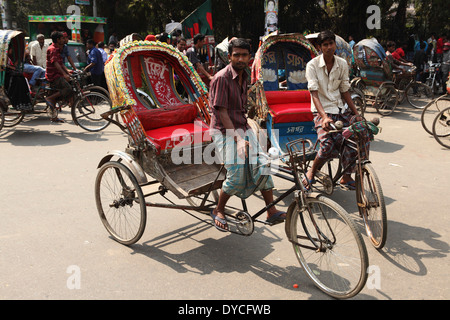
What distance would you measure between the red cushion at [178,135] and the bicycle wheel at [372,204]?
1.52 metres

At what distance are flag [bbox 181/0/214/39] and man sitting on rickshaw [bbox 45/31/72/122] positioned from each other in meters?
4.93

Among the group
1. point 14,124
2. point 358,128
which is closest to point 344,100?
point 358,128

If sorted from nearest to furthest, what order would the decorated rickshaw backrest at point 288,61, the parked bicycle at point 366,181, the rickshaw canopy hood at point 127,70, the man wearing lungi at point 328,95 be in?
the parked bicycle at point 366,181 < the rickshaw canopy hood at point 127,70 < the man wearing lungi at point 328,95 < the decorated rickshaw backrest at point 288,61

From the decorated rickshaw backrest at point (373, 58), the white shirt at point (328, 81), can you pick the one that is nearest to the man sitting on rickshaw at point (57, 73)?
the white shirt at point (328, 81)

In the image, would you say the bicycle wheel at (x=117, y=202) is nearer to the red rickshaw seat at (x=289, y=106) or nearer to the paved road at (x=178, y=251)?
the paved road at (x=178, y=251)

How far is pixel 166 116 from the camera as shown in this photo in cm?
471

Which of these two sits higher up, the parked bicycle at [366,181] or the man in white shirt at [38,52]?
the man in white shirt at [38,52]

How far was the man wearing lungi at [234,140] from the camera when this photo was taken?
3521 mm

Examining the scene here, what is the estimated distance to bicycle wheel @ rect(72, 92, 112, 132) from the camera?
344 inches

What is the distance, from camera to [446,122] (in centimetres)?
733

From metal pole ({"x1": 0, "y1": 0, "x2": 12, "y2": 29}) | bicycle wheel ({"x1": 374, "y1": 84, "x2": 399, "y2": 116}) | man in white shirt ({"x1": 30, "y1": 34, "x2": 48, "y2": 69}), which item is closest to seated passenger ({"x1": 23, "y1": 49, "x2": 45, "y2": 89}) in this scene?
man in white shirt ({"x1": 30, "y1": 34, "x2": 48, "y2": 69})

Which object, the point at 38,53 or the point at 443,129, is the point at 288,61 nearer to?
the point at 443,129

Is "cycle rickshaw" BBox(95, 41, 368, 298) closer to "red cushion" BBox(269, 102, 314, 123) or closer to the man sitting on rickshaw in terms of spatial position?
"red cushion" BBox(269, 102, 314, 123)
